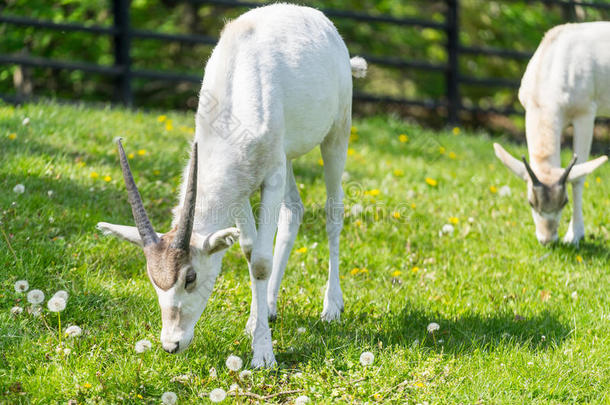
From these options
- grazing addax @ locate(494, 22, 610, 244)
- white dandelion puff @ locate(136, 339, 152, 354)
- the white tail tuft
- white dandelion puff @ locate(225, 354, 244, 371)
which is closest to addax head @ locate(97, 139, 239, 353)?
white dandelion puff @ locate(136, 339, 152, 354)

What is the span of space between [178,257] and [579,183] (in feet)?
13.7

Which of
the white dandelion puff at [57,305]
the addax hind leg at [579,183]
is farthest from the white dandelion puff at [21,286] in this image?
the addax hind leg at [579,183]

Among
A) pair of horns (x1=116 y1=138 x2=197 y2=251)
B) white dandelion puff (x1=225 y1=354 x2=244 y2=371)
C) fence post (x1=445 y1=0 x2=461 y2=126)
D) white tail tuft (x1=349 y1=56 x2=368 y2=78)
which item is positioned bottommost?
fence post (x1=445 y1=0 x2=461 y2=126)

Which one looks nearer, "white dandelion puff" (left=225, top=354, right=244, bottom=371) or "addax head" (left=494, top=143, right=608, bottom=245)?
"white dandelion puff" (left=225, top=354, right=244, bottom=371)

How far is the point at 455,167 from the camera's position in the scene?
737 centimetres

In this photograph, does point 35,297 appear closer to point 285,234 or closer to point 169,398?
point 169,398

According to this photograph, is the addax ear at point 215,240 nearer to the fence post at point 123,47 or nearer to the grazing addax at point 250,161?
the grazing addax at point 250,161

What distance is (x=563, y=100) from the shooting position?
6066 mm

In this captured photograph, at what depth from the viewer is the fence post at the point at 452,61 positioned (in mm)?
10719

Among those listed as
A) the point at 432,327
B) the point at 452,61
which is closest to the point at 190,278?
the point at 432,327

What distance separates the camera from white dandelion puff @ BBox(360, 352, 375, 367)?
3537 mm

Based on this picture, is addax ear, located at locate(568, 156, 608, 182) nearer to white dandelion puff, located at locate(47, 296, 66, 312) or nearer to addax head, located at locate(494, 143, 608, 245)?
addax head, located at locate(494, 143, 608, 245)

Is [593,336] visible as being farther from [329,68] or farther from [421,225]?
[329,68]

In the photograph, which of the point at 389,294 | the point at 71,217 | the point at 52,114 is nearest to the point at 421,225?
the point at 389,294
